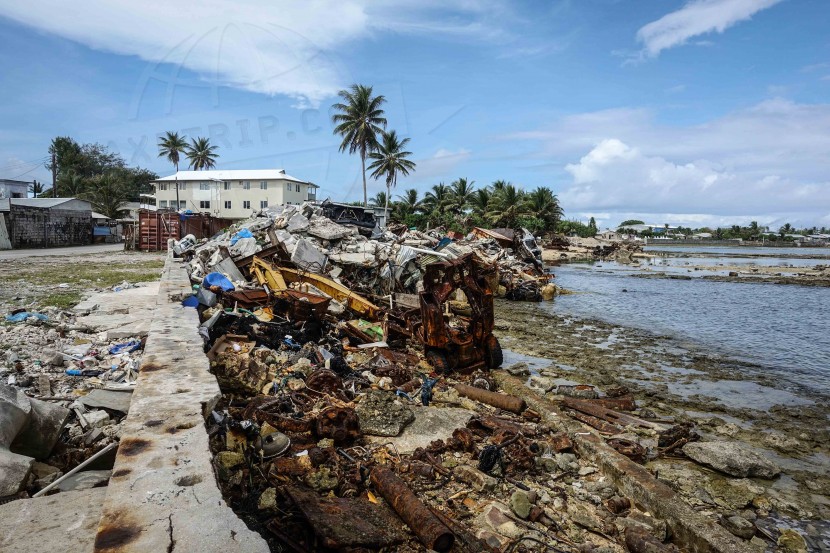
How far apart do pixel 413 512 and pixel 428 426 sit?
2.05 metres

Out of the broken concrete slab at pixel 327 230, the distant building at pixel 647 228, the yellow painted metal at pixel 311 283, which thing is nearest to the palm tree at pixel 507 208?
the broken concrete slab at pixel 327 230

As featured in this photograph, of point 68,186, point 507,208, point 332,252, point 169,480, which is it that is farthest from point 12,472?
point 68,186

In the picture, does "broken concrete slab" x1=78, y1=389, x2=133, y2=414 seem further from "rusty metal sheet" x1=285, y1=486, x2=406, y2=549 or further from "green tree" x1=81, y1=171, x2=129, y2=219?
"green tree" x1=81, y1=171, x2=129, y2=219

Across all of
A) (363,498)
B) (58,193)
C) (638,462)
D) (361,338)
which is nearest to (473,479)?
(363,498)

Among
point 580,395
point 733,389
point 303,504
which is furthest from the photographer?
point 733,389

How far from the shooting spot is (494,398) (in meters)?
6.42

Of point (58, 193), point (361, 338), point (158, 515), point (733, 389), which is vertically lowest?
point (733, 389)

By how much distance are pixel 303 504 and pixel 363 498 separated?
0.66 metres

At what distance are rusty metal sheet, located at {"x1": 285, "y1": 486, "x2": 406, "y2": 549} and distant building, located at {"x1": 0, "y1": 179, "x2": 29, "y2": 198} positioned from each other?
51.9 m

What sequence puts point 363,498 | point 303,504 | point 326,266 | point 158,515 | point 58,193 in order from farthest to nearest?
1. point 58,193
2. point 326,266
3. point 363,498
4. point 303,504
5. point 158,515

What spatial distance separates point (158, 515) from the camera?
2145 mm

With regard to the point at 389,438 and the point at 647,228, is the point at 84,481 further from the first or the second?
the point at 647,228

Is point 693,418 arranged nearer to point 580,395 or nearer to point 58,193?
point 580,395

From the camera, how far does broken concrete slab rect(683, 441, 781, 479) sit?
16.1ft
